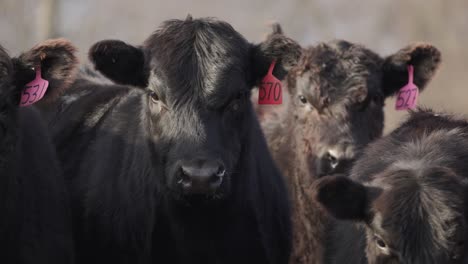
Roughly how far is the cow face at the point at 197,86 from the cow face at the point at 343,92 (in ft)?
4.24

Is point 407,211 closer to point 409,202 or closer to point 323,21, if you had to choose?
point 409,202

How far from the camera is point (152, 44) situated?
22.8 feet

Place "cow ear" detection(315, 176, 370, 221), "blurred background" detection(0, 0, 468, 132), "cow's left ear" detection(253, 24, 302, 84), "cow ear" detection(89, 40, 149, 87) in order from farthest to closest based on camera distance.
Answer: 1. "blurred background" detection(0, 0, 468, 132)
2. "cow's left ear" detection(253, 24, 302, 84)
3. "cow ear" detection(89, 40, 149, 87)
4. "cow ear" detection(315, 176, 370, 221)

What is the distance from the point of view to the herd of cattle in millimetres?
5750

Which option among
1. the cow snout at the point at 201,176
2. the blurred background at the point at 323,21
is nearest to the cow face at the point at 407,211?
the cow snout at the point at 201,176

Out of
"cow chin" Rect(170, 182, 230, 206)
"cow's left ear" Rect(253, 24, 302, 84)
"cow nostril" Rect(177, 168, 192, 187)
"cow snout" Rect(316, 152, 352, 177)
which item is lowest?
"cow snout" Rect(316, 152, 352, 177)

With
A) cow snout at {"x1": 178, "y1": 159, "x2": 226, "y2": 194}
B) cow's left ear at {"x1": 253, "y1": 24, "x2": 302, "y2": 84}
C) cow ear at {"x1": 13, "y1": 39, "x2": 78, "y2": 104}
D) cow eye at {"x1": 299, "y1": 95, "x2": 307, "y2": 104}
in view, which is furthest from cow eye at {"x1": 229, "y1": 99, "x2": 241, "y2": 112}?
cow eye at {"x1": 299, "y1": 95, "x2": 307, "y2": 104}

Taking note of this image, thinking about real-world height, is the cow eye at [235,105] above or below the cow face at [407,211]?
above

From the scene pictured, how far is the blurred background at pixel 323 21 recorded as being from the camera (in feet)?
99.8

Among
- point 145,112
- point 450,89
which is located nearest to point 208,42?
point 145,112

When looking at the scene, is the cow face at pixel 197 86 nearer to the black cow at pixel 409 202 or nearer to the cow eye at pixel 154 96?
the cow eye at pixel 154 96

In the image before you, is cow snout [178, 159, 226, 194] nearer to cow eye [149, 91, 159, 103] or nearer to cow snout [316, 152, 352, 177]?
cow eye [149, 91, 159, 103]

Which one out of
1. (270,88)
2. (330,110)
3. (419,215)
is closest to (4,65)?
(270,88)

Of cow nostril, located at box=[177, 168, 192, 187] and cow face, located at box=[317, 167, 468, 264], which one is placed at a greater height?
cow face, located at box=[317, 167, 468, 264]
